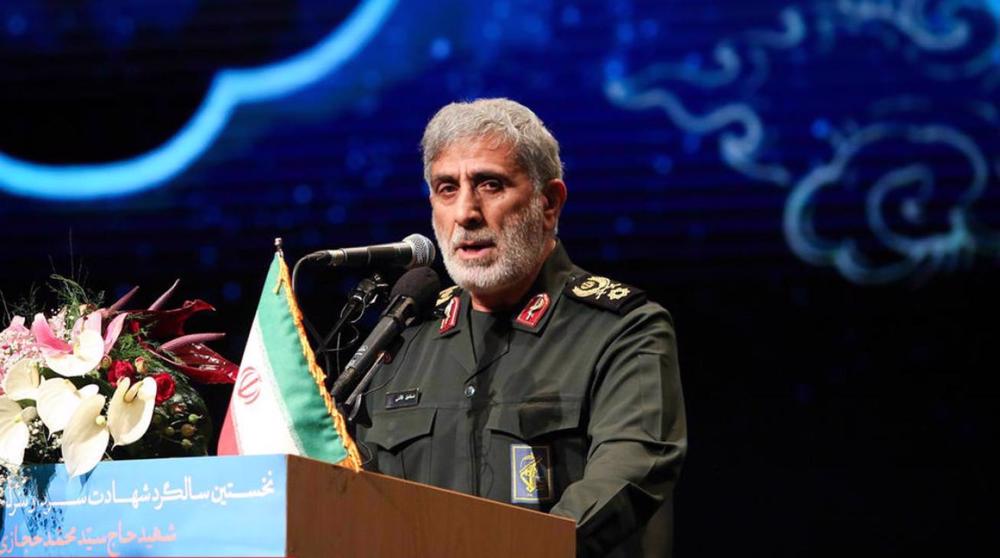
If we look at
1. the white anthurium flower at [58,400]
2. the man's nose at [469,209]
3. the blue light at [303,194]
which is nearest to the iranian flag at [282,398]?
the white anthurium flower at [58,400]

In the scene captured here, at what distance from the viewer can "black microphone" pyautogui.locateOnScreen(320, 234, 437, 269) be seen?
2266mm

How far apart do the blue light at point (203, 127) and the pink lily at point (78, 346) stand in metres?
2.18

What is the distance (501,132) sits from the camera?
9.16ft

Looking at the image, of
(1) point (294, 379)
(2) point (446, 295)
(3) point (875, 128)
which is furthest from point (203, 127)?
(1) point (294, 379)

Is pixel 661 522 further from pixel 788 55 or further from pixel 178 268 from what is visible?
pixel 178 268

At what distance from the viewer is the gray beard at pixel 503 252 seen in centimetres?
281

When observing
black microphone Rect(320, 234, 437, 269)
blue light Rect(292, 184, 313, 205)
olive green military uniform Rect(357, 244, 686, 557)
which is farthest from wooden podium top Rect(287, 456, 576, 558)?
blue light Rect(292, 184, 313, 205)

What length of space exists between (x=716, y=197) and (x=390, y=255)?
174 cm

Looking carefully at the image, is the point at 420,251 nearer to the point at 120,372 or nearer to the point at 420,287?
Result: the point at 420,287

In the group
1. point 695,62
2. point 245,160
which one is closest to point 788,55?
point 695,62

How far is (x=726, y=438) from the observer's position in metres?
4.05

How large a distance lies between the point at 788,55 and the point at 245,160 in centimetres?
165

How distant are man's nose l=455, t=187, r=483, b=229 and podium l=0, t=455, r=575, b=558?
923 mm

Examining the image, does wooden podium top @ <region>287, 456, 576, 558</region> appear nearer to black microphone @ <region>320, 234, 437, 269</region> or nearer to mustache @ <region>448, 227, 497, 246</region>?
black microphone @ <region>320, 234, 437, 269</region>
